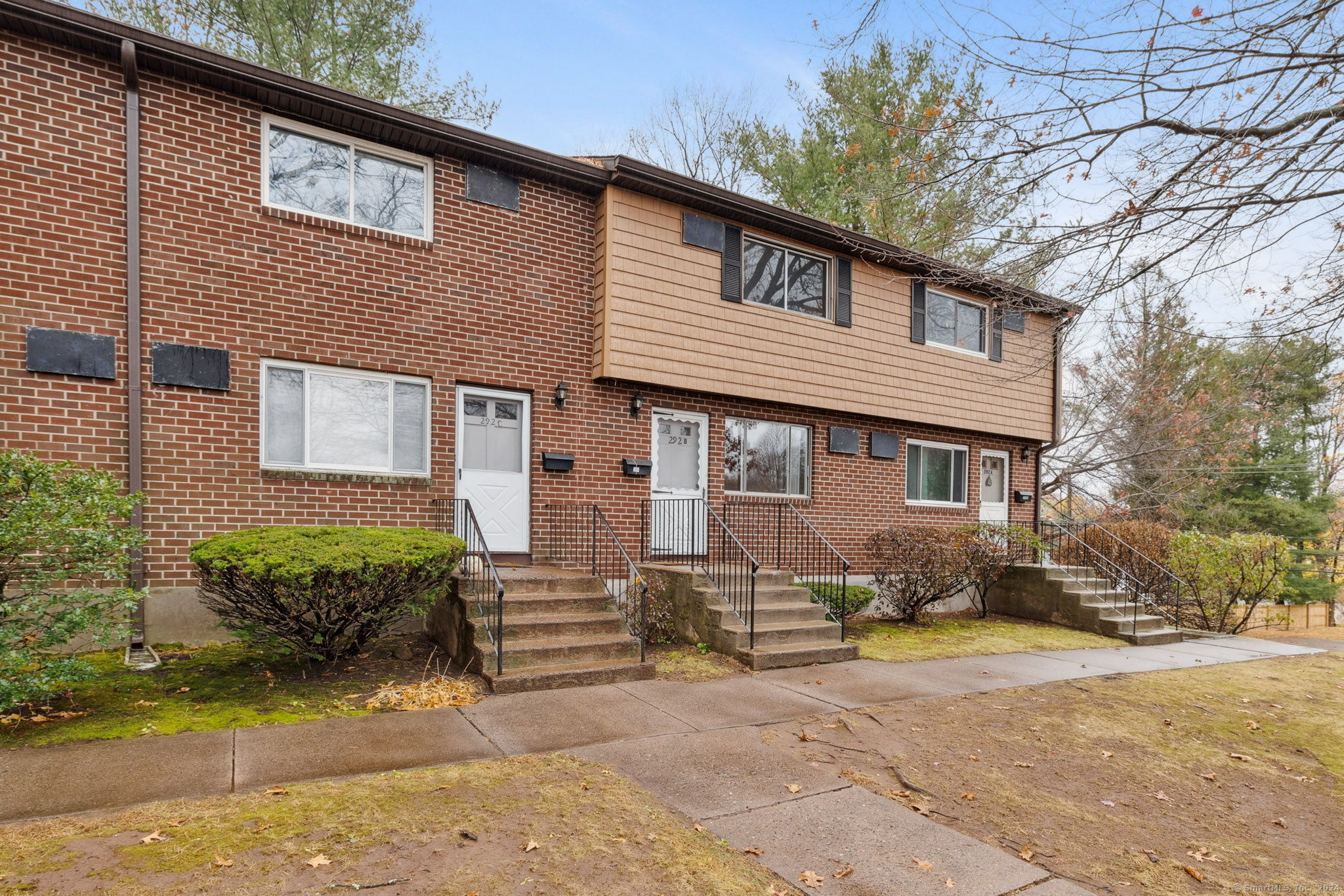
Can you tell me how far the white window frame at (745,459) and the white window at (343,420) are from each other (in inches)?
166

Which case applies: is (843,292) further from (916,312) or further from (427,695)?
(427,695)

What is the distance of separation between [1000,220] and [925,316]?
6.76 m

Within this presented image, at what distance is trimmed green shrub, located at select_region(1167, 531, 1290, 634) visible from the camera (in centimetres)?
1114

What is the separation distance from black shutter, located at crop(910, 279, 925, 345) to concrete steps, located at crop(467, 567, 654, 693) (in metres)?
7.25

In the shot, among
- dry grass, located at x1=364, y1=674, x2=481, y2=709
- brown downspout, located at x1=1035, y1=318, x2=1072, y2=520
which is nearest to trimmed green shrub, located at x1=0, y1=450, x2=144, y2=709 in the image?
dry grass, located at x1=364, y1=674, x2=481, y2=709

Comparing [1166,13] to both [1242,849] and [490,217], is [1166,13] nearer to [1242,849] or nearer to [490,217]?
[1242,849]

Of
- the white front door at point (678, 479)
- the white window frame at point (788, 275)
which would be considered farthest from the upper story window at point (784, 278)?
the white front door at point (678, 479)

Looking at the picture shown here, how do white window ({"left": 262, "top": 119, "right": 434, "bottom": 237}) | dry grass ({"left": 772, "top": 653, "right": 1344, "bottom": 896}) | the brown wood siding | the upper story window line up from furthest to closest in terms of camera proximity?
the upper story window
the brown wood siding
white window ({"left": 262, "top": 119, "right": 434, "bottom": 237})
dry grass ({"left": 772, "top": 653, "right": 1344, "bottom": 896})

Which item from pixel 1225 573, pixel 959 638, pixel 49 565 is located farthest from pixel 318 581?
pixel 1225 573

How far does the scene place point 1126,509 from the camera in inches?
777

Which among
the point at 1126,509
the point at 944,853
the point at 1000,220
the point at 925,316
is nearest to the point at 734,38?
the point at 1000,220

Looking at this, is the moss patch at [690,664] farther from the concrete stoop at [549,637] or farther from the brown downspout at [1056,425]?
the brown downspout at [1056,425]

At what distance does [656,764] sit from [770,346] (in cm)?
684

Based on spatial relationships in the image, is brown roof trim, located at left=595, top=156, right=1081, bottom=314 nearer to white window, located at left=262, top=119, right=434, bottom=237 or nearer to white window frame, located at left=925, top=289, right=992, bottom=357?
white window frame, located at left=925, top=289, right=992, bottom=357
